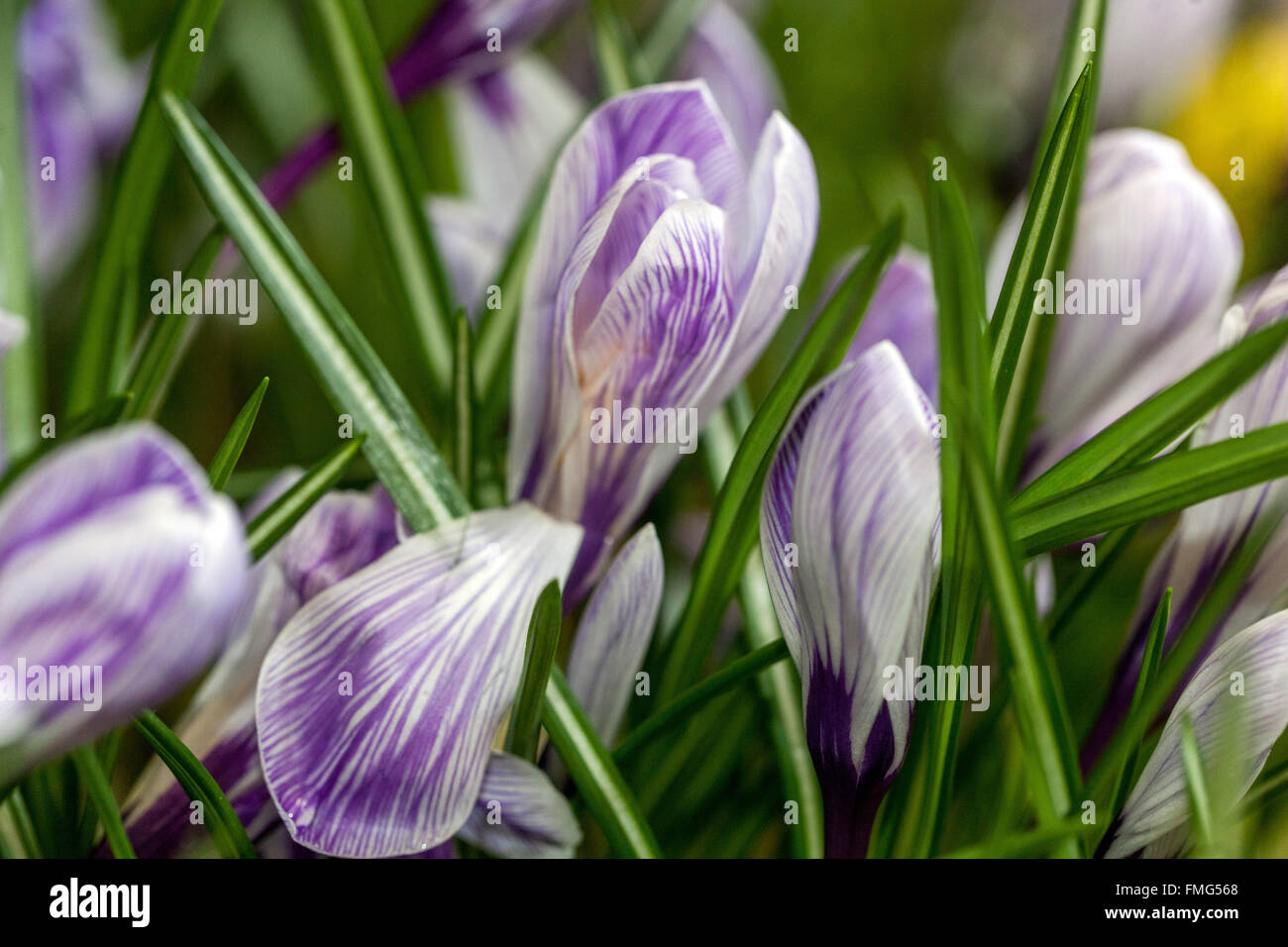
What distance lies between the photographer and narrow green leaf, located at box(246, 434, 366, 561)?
9.9 inches

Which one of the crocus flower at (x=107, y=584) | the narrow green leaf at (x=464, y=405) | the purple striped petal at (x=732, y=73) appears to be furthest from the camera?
the purple striped petal at (x=732, y=73)

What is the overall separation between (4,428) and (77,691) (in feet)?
0.44

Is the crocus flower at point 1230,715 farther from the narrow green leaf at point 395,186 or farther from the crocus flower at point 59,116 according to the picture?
the crocus flower at point 59,116

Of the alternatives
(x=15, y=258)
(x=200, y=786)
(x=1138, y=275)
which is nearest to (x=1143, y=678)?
(x=1138, y=275)

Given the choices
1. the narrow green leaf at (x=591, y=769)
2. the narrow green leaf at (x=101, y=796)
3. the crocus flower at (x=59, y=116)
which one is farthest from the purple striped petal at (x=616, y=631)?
the crocus flower at (x=59, y=116)

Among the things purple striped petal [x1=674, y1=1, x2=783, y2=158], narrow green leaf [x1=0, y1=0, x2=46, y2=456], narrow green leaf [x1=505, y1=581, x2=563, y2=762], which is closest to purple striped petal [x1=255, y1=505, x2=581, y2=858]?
narrow green leaf [x1=505, y1=581, x2=563, y2=762]

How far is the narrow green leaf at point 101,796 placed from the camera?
9.2 inches

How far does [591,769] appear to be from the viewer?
257mm

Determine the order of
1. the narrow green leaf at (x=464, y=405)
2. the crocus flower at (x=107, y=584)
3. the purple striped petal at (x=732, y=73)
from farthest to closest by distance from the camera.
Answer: the purple striped petal at (x=732, y=73) < the narrow green leaf at (x=464, y=405) < the crocus flower at (x=107, y=584)

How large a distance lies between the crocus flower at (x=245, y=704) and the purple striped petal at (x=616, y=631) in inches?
2.5

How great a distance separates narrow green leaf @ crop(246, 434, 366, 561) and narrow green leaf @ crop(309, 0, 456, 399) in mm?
77

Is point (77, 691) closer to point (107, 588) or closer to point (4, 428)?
point (107, 588)

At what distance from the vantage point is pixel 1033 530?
0.24 meters
